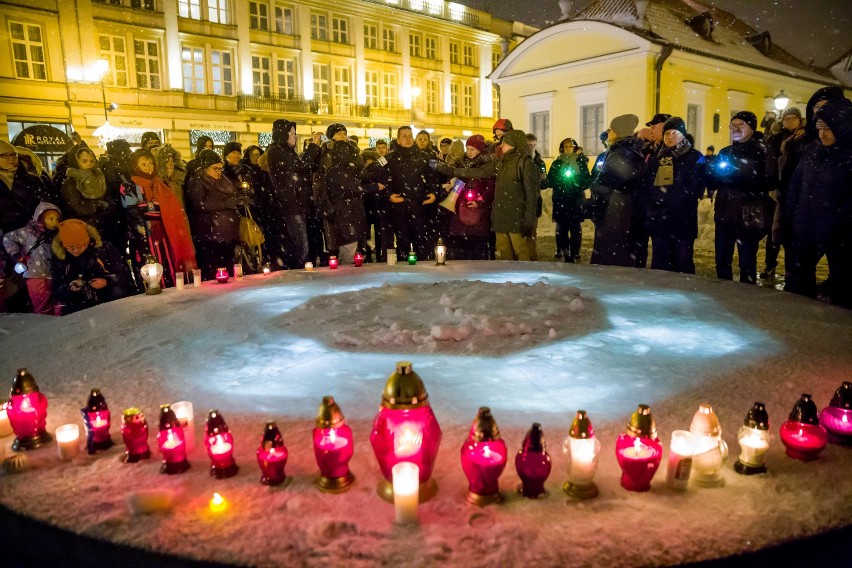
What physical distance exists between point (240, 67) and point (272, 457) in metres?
34.6

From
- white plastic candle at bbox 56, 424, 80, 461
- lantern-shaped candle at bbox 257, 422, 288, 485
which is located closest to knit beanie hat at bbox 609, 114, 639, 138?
lantern-shaped candle at bbox 257, 422, 288, 485

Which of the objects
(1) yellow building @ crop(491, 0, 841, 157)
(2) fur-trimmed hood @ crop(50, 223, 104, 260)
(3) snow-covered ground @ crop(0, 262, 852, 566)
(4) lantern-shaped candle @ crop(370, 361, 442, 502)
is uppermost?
(1) yellow building @ crop(491, 0, 841, 157)

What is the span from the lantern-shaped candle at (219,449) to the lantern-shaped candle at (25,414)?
867mm

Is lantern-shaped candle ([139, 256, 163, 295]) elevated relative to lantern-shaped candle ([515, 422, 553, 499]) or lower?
elevated

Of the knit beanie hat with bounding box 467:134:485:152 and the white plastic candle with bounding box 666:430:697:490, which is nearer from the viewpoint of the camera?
the white plastic candle with bounding box 666:430:697:490

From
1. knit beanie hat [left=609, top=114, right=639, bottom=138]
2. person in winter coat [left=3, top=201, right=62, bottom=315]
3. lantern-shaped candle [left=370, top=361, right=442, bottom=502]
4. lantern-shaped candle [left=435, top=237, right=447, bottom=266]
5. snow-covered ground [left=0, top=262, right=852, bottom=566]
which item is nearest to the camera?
snow-covered ground [left=0, top=262, right=852, bottom=566]

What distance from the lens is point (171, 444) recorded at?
2.30m

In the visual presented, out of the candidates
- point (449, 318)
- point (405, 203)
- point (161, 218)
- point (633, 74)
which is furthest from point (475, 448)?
point (633, 74)

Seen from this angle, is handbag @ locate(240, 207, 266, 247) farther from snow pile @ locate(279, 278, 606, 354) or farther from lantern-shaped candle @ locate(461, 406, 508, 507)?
lantern-shaped candle @ locate(461, 406, 508, 507)

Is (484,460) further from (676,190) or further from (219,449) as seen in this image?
(676,190)

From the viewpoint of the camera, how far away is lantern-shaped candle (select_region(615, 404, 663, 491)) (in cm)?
212

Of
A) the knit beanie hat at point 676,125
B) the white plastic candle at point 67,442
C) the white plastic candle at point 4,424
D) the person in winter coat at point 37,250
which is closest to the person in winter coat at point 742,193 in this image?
the knit beanie hat at point 676,125

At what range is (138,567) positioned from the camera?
1839mm

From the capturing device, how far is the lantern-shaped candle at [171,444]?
90.7 inches
